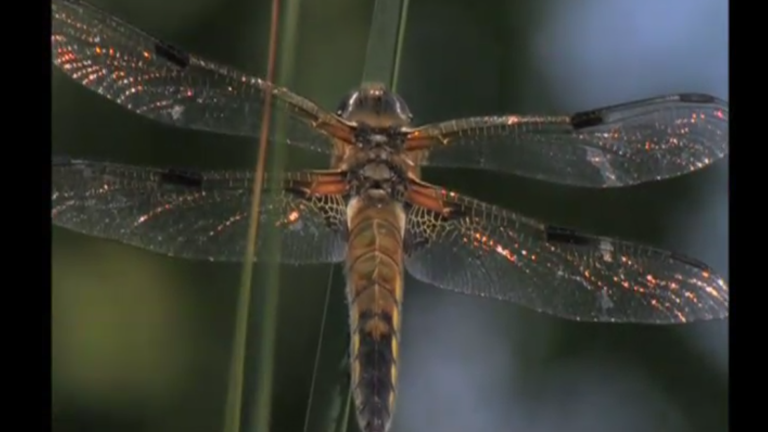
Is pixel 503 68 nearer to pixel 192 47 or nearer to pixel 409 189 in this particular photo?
pixel 192 47

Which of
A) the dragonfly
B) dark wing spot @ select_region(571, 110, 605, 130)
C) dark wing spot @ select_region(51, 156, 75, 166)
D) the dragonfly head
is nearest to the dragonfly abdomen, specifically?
the dragonfly

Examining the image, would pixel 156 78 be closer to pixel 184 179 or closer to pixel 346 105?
pixel 184 179

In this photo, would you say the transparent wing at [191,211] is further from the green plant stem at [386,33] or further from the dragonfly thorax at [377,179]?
the green plant stem at [386,33]

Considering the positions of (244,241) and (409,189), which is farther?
(409,189)

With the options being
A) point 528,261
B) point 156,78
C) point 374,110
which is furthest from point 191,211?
point 528,261

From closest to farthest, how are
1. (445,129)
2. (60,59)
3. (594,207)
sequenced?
(60,59), (445,129), (594,207)

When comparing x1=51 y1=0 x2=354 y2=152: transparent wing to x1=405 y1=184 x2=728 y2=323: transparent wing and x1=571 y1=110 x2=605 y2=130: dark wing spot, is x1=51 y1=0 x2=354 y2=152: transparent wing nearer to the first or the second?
x1=405 y1=184 x2=728 y2=323: transparent wing

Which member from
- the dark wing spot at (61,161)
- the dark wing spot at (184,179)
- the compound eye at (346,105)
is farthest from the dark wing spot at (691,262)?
the dark wing spot at (61,161)
